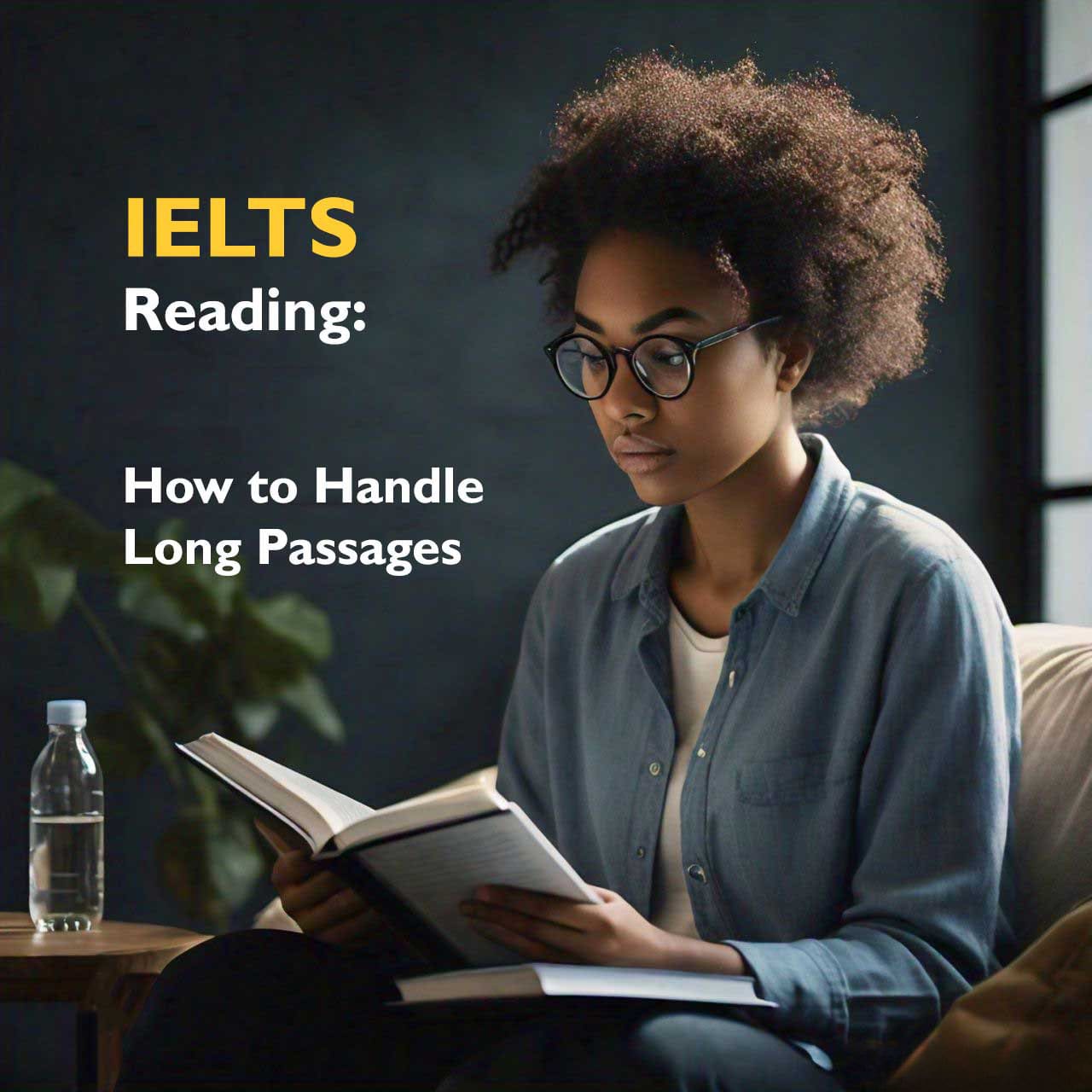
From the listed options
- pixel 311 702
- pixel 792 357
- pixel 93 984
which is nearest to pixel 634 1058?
pixel 792 357

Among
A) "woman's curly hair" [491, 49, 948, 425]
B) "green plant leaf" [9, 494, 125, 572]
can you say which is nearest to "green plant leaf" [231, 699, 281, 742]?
"green plant leaf" [9, 494, 125, 572]

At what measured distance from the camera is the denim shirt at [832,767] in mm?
1077

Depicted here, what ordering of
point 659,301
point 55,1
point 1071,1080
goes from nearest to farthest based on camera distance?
point 1071,1080, point 659,301, point 55,1

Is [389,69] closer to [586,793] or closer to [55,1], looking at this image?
[55,1]

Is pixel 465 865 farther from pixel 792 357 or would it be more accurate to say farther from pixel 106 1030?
pixel 106 1030

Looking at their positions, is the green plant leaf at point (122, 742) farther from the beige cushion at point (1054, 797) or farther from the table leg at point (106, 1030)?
the beige cushion at point (1054, 797)

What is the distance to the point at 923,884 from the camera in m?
1.09

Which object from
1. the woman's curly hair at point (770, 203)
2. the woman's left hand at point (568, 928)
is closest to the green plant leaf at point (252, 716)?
the woman's curly hair at point (770, 203)

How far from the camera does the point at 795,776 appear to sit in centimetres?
120

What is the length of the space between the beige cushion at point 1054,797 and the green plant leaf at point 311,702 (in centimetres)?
132

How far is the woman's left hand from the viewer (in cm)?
98

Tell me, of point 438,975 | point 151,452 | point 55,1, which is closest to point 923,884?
point 438,975

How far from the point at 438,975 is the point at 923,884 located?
0.35 metres

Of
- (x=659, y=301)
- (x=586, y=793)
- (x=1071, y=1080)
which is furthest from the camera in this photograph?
(x=586, y=793)
